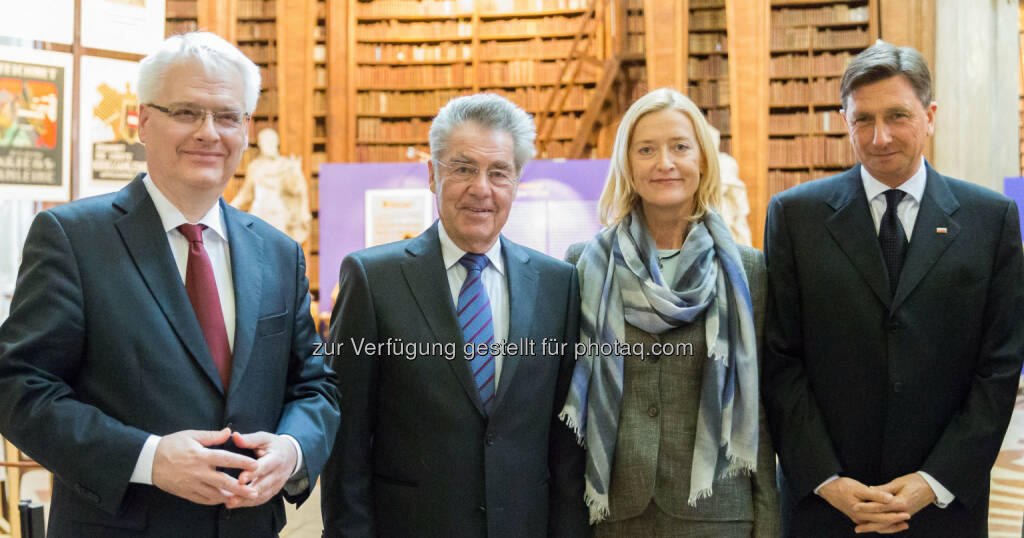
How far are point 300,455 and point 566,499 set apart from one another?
0.68 metres

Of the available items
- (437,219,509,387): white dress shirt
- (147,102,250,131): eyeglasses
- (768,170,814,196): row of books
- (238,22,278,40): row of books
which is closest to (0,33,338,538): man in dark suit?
(147,102,250,131): eyeglasses

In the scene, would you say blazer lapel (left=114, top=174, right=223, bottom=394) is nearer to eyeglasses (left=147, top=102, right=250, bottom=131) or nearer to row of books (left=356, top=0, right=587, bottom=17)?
eyeglasses (left=147, top=102, right=250, bottom=131)

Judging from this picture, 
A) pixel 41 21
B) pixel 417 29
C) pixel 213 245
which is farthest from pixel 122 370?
pixel 417 29

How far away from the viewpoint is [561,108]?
10.1m

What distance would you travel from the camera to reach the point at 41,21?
3.50 m

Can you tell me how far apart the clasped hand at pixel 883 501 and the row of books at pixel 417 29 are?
30.2 feet

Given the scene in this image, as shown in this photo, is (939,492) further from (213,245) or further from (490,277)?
(213,245)

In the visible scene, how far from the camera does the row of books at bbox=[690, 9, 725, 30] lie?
9719 millimetres

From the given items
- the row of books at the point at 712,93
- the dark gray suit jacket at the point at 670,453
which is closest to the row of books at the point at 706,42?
the row of books at the point at 712,93

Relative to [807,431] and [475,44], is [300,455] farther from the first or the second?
[475,44]

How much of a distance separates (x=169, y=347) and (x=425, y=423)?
1.91 ft

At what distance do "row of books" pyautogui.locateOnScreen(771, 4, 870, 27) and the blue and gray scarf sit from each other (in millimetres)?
8198

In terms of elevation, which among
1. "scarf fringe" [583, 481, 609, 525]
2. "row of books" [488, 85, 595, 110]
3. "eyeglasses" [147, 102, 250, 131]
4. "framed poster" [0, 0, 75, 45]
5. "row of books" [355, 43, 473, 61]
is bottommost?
"scarf fringe" [583, 481, 609, 525]

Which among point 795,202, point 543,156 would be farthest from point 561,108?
point 795,202
